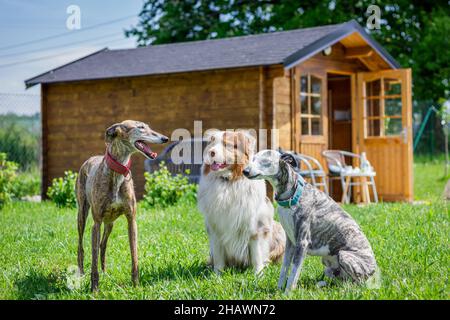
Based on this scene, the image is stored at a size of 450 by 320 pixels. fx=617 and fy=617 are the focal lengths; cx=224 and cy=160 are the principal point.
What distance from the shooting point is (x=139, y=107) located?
444 inches

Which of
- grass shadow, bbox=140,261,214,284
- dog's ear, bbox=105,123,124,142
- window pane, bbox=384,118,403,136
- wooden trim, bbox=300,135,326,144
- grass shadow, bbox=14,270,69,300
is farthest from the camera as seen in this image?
window pane, bbox=384,118,403,136

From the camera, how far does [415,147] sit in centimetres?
1964

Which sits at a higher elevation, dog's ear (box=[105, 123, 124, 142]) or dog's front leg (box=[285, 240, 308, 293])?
dog's ear (box=[105, 123, 124, 142])

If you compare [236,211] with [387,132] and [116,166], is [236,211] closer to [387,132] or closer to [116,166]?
[116,166]

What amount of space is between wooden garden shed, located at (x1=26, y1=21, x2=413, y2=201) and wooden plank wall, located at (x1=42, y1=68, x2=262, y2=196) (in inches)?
0.7

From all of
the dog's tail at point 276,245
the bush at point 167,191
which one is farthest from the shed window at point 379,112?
the dog's tail at point 276,245

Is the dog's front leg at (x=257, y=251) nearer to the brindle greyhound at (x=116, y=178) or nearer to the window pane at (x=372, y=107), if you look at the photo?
the brindle greyhound at (x=116, y=178)

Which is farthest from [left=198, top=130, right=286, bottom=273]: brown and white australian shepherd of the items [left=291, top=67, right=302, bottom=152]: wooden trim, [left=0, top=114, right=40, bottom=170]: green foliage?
[left=0, top=114, right=40, bottom=170]: green foliage

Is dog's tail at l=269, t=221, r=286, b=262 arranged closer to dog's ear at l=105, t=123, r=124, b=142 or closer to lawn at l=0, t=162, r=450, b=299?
lawn at l=0, t=162, r=450, b=299

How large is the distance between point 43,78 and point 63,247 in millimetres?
6867

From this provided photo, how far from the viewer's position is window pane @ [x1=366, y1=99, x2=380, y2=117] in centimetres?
1154

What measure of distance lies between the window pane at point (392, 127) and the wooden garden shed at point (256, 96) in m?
0.02
